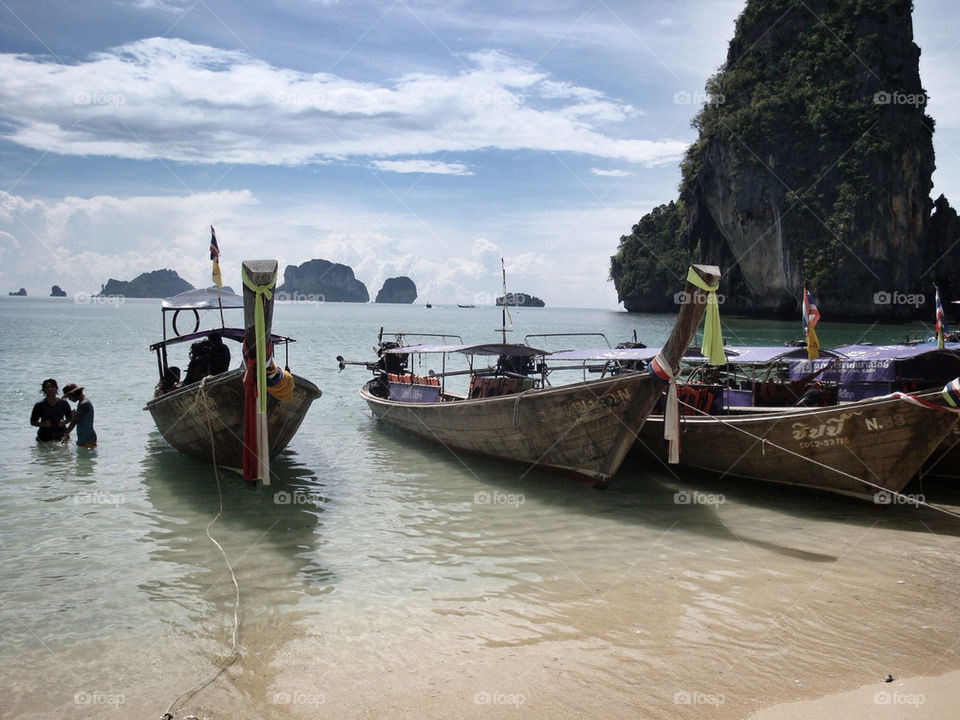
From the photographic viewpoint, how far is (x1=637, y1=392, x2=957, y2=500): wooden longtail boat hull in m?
7.89

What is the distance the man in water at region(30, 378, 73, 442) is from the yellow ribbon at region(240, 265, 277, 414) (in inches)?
239

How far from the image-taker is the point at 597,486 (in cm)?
940

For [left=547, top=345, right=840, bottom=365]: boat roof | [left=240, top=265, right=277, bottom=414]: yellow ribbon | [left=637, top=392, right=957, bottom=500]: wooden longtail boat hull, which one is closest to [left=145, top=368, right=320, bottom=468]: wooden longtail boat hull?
[left=240, top=265, right=277, bottom=414]: yellow ribbon

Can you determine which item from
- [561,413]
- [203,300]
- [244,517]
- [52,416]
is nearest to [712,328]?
[561,413]

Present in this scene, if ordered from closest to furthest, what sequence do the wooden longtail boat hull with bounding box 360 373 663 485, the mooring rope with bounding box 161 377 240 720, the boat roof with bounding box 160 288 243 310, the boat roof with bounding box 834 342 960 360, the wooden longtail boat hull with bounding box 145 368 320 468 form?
the mooring rope with bounding box 161 377 240 720
the wooden longtail boat hull with bounding box 360 373 663 485
the wooden longtail boat hull with bounding box 145 368 320 468
the boat roof with bounding box 834 342 960 360
the boat roof with bounding box 160 288 243 310

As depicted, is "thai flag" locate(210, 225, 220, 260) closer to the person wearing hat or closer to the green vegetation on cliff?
the person wearing hat

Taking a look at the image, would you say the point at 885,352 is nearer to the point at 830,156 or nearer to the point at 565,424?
the point at 565,424

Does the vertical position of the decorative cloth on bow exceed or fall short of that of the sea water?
it exceeds it

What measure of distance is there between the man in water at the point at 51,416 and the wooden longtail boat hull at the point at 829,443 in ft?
33.2

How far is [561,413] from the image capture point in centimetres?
930

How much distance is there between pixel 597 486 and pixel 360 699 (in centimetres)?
546

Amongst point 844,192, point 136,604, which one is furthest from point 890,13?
point 136,604

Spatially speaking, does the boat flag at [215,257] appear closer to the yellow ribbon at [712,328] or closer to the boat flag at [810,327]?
the yellow ribbon at [712,328]

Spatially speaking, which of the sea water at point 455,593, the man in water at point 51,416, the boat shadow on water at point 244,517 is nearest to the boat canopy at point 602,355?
the sea water at point 455,593
